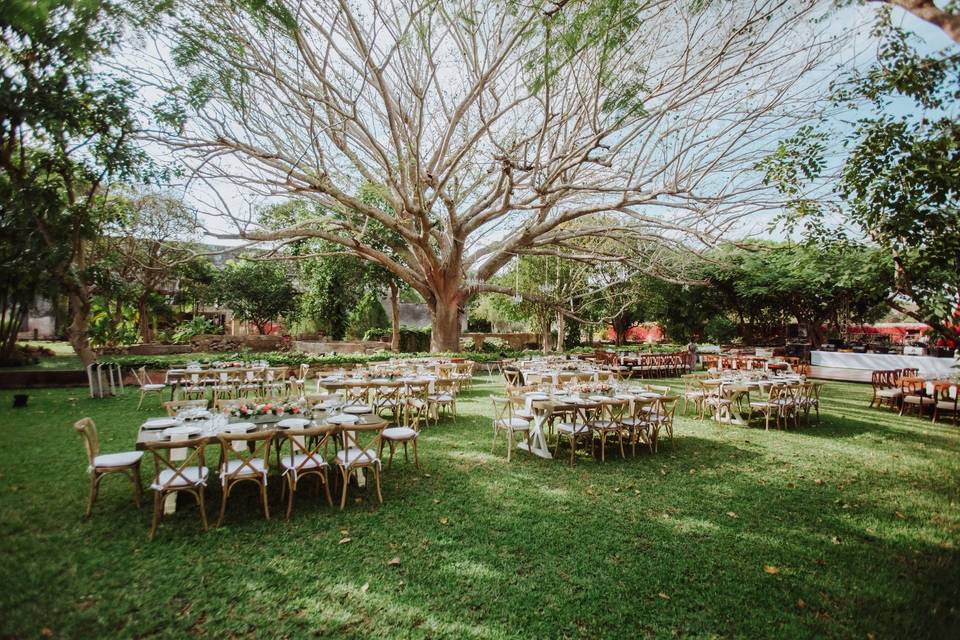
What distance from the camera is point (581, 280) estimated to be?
75.9 feet

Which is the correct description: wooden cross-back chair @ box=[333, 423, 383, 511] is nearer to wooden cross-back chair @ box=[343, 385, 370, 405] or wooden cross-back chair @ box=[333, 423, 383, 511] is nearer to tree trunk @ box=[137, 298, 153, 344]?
wooden cross-back chair @ box=[343, 385, 370, 405]

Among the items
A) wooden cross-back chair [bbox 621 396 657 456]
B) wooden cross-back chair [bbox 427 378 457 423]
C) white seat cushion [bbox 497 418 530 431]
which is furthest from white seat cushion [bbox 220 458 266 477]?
wooden cross-back chair [bbox 621 396 657 456]

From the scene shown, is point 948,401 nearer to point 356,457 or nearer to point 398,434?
point 398,434

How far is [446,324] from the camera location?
16.0 meters

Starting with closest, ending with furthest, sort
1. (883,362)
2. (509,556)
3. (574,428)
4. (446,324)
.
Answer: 1. (509,556)
2. (574,428)
3. (446,324)
4. (883,362)

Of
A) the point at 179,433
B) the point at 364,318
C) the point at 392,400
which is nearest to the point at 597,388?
the point at 392,400

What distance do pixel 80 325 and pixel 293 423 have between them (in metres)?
10.0

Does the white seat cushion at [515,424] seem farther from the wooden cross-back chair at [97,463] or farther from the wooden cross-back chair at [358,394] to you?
the wooden cross-back chair at [97,463]

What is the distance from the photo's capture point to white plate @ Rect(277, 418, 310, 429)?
4910mm

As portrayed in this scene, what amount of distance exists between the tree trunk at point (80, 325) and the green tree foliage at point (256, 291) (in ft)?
40.9

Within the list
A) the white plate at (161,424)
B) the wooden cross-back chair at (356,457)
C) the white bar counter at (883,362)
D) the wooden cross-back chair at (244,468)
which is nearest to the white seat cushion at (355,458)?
the wooden cross-back chair at (356,457)

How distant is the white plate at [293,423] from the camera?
4.91 m

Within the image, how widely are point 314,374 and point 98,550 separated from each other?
1123 centimetres

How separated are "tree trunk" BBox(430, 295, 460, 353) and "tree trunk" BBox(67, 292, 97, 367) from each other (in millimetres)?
9401
